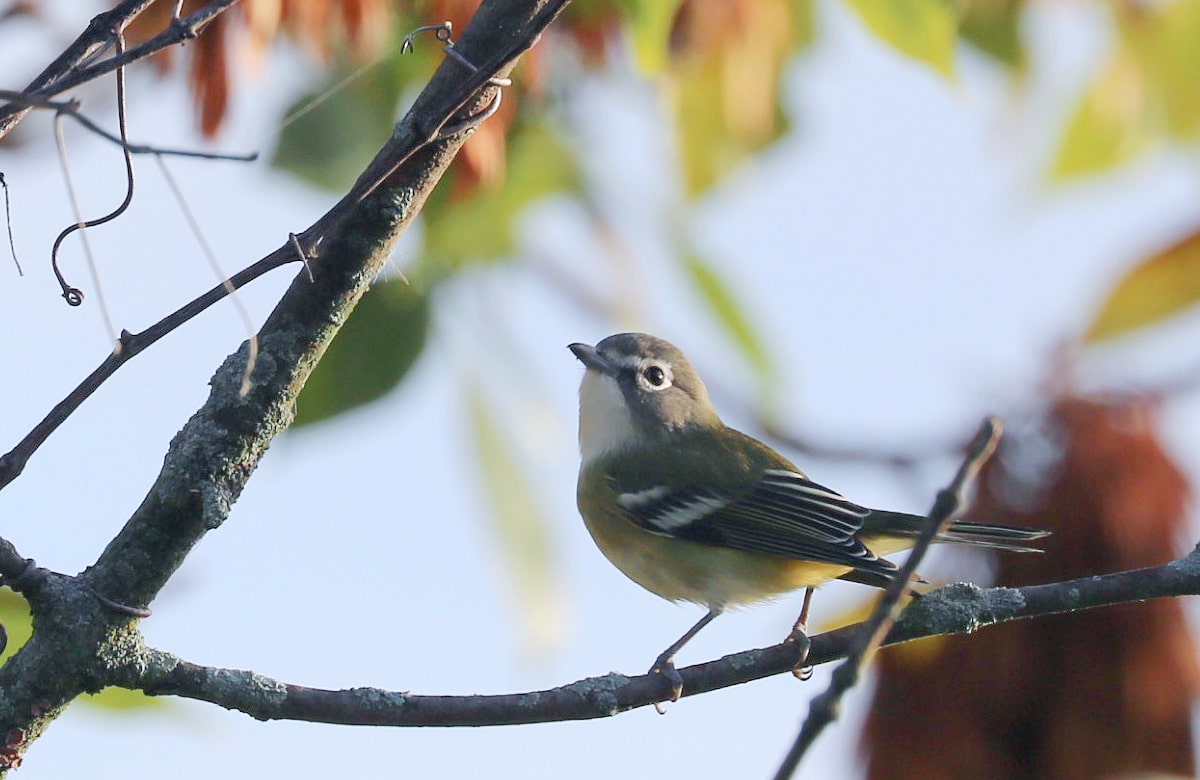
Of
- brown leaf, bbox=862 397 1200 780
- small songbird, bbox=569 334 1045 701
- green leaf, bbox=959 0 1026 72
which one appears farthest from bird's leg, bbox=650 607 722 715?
green leaf, bbox=959 0 1026 72

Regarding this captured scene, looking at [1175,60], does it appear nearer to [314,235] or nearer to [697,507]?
[697,507]

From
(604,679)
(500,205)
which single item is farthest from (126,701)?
(500,205)

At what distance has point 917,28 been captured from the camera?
8.27 feet

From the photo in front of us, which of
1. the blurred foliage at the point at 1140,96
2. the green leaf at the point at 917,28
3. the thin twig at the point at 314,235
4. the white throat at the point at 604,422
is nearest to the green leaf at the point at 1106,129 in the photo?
the blurred foliage at the point at 1140,96

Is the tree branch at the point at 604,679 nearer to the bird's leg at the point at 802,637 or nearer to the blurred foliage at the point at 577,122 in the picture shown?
the bird's leg at the point at 802,637

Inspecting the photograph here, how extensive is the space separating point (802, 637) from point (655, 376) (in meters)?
2.57

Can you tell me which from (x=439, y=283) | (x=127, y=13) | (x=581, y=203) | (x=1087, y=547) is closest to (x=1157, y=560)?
(x=1087, y=547)

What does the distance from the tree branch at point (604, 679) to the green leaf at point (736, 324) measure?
1288 mm

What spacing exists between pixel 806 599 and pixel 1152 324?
4.20 ft

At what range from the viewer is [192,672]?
202 centimetres

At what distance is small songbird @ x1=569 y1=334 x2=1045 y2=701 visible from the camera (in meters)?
3.74

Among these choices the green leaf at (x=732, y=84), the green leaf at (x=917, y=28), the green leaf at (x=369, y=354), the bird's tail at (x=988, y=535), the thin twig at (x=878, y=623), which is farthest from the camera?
the bird's tail at (x=988, y=535)

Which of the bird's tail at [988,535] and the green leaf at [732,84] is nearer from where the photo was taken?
the green leaf at [732,84]

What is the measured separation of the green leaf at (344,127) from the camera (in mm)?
3119
